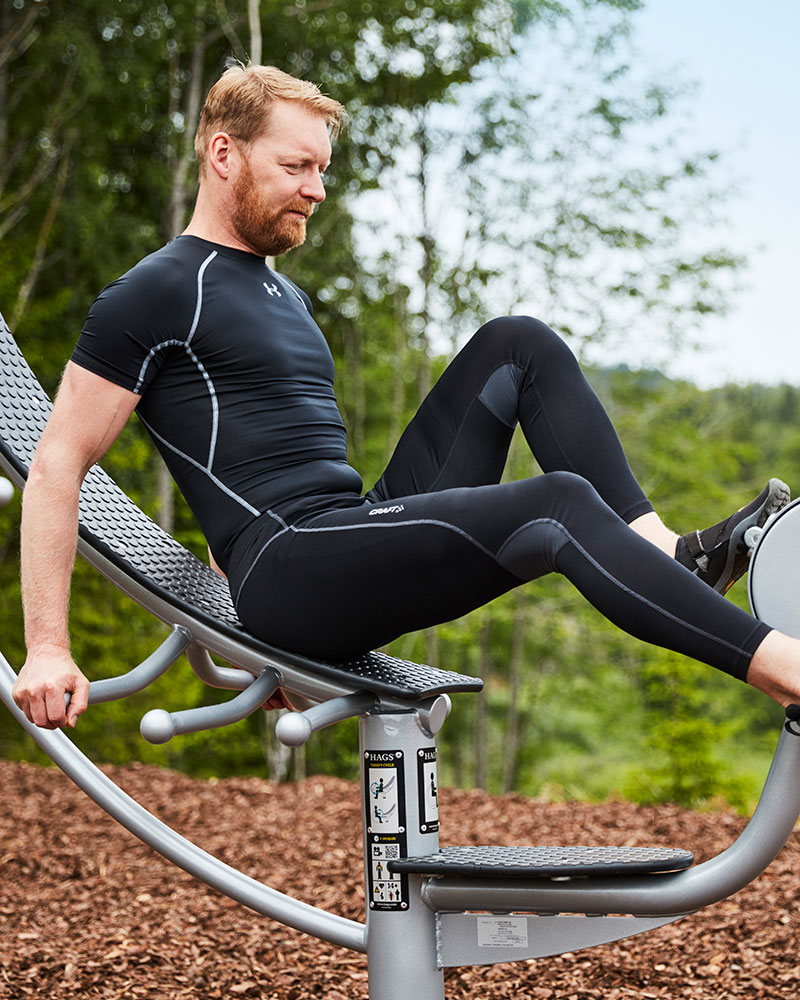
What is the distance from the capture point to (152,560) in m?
1.73

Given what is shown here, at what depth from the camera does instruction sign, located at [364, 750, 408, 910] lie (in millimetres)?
1512

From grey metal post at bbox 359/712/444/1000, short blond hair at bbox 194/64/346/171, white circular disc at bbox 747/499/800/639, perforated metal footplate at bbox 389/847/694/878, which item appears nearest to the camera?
white circular disc at bbox 747/499/800/639

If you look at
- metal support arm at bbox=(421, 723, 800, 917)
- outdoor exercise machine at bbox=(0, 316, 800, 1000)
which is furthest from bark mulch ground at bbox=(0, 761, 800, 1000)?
metal support arm at bbox=(421, 723, 800, 917)

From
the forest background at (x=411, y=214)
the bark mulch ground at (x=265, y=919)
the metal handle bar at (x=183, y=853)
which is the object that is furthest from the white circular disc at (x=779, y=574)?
the forest background at (x=411, y=214)

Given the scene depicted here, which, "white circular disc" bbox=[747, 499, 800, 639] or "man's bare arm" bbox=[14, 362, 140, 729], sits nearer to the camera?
"white circular disc" bbox=[747, 499, 800, 639]

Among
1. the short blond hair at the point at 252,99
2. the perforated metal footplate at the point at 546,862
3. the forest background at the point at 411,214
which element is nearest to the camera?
the perforated metal footplate at the point at 546,862

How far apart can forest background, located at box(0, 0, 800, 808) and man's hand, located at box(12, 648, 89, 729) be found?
686cm

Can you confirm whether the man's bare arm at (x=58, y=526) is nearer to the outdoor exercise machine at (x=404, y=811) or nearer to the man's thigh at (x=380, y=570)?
the outdoor exercise machine at (x=404, y=811)

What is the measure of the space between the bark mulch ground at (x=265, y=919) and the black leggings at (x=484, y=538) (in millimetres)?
940

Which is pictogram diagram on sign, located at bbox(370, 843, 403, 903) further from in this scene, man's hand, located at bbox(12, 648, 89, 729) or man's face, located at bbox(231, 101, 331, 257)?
man's face, located at bbox(231, 101, 331, 257)

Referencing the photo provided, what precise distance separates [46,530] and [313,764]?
33.8 ft

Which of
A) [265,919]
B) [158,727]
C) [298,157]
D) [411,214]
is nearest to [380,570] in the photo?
[158,727]

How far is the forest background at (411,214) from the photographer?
8.84 metres

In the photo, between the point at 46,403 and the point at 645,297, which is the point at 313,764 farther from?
the point at 46,403
